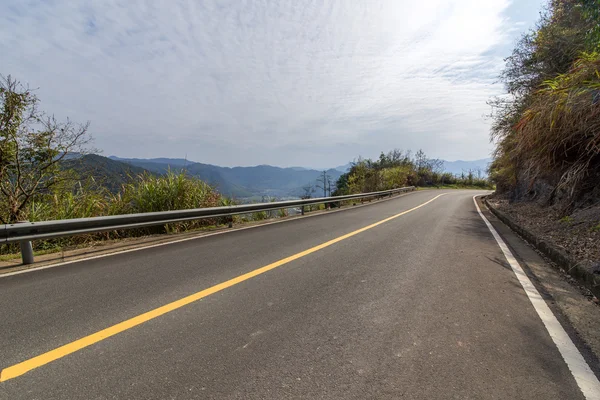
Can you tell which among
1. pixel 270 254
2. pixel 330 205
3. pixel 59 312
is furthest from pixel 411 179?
pixel 59 312

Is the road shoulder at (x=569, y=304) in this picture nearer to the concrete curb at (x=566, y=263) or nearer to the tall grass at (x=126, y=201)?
the concrete curb at (x=566, y=263)

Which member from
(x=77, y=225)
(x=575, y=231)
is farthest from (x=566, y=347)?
(x=77, y=225)

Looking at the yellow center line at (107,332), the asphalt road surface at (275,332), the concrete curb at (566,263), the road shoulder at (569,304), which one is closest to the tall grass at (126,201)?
the asphalt road surface at (275,332)

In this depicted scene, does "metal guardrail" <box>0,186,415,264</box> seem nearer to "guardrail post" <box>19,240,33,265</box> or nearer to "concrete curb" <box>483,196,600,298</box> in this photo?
"guardrail post" <box>19,240,33,265</box>

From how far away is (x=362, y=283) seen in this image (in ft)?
13.2

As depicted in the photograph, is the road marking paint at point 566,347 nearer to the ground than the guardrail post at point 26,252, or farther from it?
nearer to the ground

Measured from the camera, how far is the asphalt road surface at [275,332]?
209 cm

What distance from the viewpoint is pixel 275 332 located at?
109 inches

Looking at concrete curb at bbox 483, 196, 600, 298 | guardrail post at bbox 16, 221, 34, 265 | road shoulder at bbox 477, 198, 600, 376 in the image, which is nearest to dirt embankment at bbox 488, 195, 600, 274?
concrete curb at bbox 483, 196, 600, 298

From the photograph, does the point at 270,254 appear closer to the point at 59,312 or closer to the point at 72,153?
the point at 59,312

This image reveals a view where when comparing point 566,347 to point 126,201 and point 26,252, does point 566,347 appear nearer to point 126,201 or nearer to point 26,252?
point 26,252

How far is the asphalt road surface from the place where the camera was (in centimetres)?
209

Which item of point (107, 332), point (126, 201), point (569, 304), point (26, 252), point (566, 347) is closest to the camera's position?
point (566, 347)

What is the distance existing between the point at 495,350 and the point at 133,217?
620 cm
